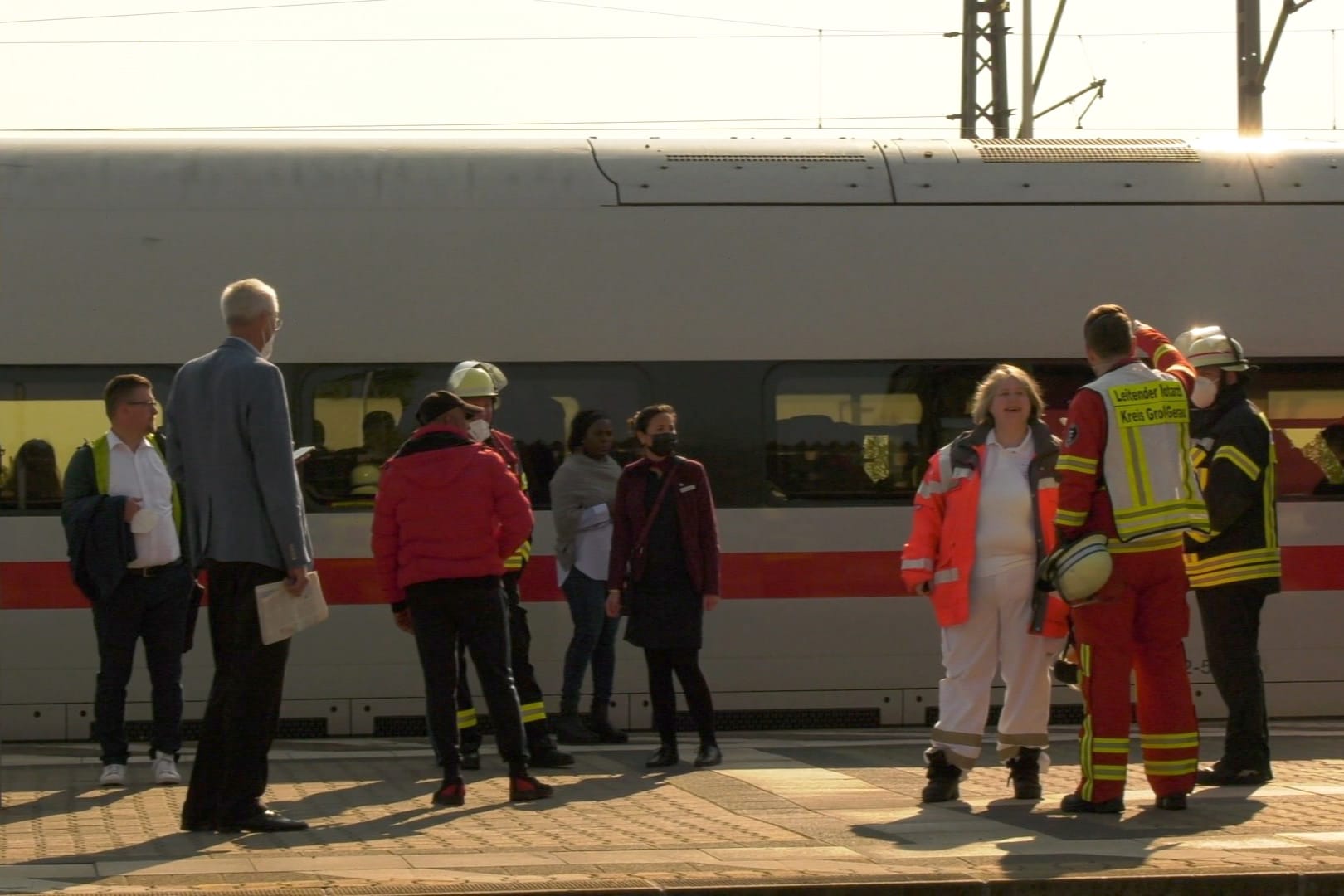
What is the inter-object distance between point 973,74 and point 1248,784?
1416 cm

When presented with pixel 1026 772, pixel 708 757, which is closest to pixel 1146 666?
pixel 1026 772

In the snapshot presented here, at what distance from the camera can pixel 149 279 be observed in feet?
33.9

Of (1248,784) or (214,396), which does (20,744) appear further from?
(1248,784)

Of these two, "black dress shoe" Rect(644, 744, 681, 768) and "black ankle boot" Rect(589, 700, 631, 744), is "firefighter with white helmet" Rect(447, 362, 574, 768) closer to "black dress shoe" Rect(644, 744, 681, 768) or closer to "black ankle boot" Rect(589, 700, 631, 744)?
"black dress shoe" Rect(644, 744, 681, 768)

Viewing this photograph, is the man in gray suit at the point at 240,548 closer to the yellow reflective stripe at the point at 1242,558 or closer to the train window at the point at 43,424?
the train window at the point at 43,424

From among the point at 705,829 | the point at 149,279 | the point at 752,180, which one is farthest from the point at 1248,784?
the point at 149,279

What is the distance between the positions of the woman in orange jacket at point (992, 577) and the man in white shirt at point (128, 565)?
3236 millimetres

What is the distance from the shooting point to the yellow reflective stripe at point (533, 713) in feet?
30.1

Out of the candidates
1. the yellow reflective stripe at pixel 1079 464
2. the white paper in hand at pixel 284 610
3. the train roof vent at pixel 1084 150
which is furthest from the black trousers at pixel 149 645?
the train roof vent at pixel 1084 150

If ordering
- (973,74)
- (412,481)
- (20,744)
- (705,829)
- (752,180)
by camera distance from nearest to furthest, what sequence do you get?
(705,829), (412,481), (20,744), (752,180), (973,74)

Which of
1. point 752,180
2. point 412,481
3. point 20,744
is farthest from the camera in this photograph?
point 752,180

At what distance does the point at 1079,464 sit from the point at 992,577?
60 cm

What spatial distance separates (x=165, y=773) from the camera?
8594mm

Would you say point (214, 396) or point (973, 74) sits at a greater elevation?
point (973, 74)
